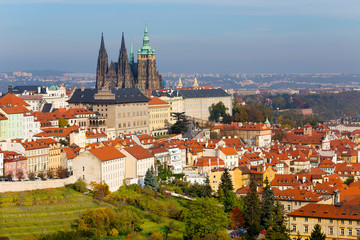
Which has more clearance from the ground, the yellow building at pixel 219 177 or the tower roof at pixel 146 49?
the tower roof at pixel 146 49

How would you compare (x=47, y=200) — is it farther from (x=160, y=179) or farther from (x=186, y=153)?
(x=186, y=153)

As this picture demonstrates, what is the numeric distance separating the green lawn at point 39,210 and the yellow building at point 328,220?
14906 mm

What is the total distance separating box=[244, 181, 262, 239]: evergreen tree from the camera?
57281 millimetres

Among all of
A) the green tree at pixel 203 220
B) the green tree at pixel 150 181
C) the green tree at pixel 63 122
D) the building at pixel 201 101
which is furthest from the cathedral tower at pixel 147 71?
the green tree at pixel 203 220

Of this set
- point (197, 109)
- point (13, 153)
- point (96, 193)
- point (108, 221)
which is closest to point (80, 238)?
point (108, 221)

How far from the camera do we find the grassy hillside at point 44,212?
2055 inches

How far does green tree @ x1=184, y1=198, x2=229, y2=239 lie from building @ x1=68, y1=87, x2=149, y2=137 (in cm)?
3495

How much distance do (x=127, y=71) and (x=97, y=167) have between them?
7213 centimetres

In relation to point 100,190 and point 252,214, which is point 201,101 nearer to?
point 100,190

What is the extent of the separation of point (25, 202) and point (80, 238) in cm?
609

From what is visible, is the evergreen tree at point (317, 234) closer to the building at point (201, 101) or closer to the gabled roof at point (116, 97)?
the gabled roof at point (116, 97)

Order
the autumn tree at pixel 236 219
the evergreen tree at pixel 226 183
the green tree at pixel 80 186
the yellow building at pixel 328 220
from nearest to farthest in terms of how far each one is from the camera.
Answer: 1. the yellow building at pixel 328 220
2. the autumn tree at pixel 236 219
3. the green tree at pixel 80 186
4. the evergreen tree at pixel 226 183

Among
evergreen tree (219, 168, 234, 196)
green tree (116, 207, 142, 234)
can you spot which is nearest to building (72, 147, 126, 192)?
green tree (116, 207, 142, 234)

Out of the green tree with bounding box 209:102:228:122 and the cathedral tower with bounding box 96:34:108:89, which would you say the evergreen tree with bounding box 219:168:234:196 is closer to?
the green tree with bounding box 209:102:228:122
